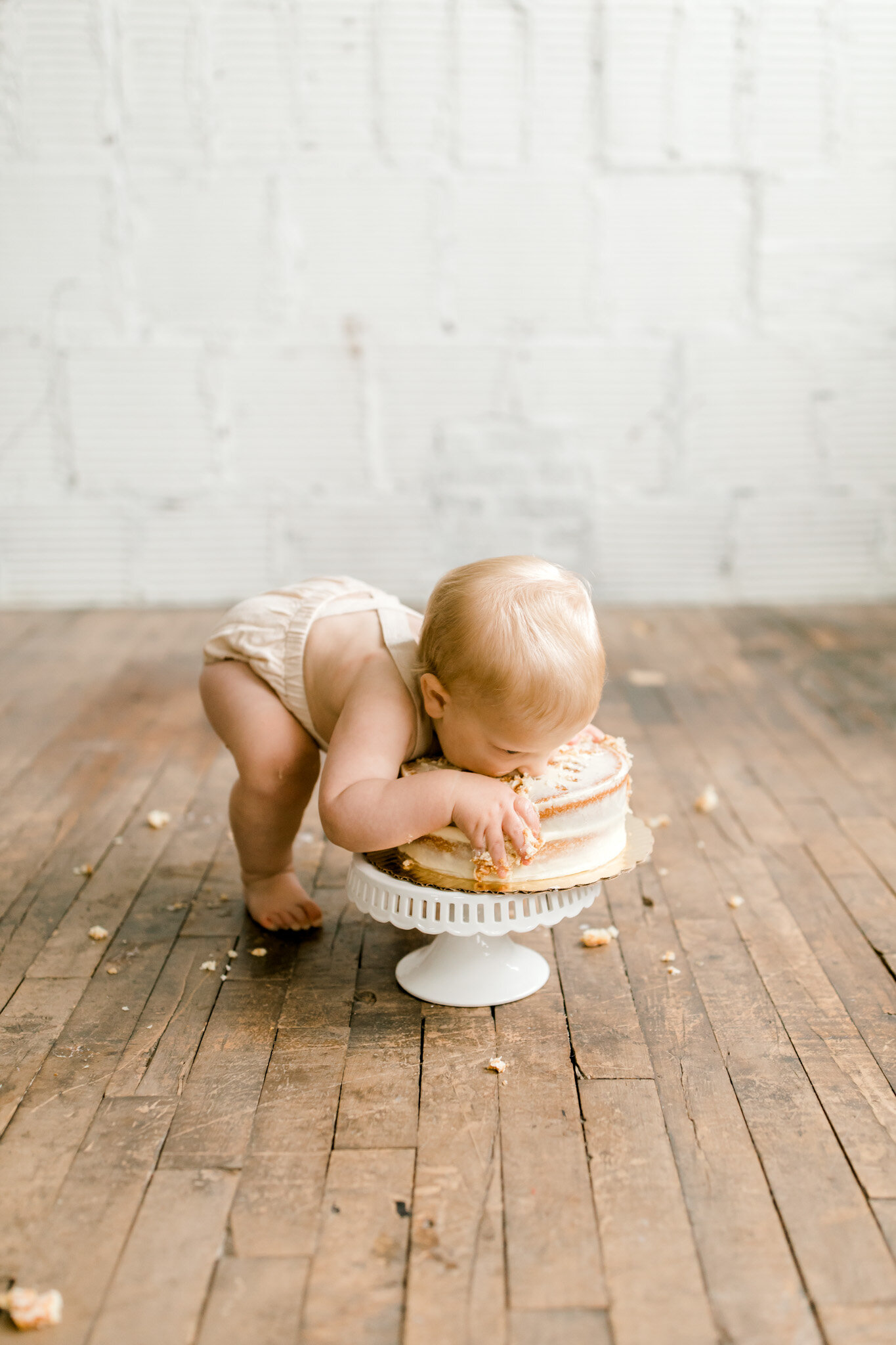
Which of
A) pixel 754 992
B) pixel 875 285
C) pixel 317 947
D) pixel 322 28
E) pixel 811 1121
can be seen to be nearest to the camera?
pixel 811 1121

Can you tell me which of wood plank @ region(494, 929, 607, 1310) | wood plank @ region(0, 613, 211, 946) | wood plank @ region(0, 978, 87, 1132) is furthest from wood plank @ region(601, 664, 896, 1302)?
wood plank @ region(0, 613, 211, 946)

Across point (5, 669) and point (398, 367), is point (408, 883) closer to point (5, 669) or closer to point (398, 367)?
point (5, 669)

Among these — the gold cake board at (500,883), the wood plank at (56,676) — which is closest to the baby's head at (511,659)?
the gold cake board at (500,883)

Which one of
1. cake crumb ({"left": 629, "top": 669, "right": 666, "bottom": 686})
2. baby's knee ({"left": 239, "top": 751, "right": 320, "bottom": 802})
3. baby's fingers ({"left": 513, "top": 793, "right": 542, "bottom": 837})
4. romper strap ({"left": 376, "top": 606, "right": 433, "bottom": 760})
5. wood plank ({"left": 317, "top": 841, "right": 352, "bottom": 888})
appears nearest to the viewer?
baby's fingers ({"left": 513, "top": 793, "right": 542, "bottom": 837})

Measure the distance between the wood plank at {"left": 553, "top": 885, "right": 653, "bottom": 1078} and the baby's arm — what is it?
168mm

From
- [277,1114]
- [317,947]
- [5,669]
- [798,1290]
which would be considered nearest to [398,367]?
[5,669]

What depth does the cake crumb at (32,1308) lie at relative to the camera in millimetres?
869

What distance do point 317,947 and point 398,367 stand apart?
2.21 m

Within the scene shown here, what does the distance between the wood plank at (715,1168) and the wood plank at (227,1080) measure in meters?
0.40

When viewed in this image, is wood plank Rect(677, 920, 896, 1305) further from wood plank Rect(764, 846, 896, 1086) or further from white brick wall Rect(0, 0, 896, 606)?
white brick wall Rect(0, 0, 896, 606)

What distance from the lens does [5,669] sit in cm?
271

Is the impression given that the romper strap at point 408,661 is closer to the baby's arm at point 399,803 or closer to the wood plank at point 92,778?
the baby's arm at point 399,803

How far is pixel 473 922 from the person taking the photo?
1.22m

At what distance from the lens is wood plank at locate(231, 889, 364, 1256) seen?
0.97 metres
